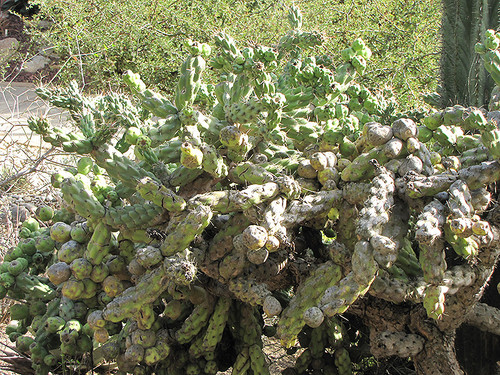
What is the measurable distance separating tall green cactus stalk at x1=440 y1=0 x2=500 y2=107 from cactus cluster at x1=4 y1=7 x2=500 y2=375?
1188 millimetres

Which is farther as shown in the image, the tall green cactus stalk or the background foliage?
the background foliage

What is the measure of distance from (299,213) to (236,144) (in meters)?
0.50

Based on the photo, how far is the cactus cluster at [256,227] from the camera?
2848mm

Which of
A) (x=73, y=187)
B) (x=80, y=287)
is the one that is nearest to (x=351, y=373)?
(x=80, y=287)

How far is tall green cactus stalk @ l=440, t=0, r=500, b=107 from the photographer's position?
4.66 metres

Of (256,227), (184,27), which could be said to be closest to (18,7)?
(184,27)

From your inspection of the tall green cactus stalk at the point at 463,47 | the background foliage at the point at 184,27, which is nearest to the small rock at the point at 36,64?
the background foliage at the point at 184,27

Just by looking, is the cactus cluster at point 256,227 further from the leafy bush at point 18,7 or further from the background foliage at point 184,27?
the leafy bush at point 18,7

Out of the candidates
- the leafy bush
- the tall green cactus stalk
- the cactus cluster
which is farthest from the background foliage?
the leafy bush

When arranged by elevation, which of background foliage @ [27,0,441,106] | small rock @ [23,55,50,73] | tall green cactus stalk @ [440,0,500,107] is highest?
tall green cactus stalk @ [440,0,500,107]

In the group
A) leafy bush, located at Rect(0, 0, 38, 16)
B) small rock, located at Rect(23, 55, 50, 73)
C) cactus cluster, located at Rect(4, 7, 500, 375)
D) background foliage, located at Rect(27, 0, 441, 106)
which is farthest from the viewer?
leafy bush, located at Rect(0, 0, 38, 16)

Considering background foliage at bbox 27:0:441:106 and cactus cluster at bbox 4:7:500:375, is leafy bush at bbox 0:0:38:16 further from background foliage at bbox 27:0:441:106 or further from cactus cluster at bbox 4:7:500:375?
cactus cluster at bbox 4:7:500:375

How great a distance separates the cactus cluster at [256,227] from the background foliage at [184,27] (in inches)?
200

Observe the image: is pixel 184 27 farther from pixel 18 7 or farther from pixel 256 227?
pixel 18 7
